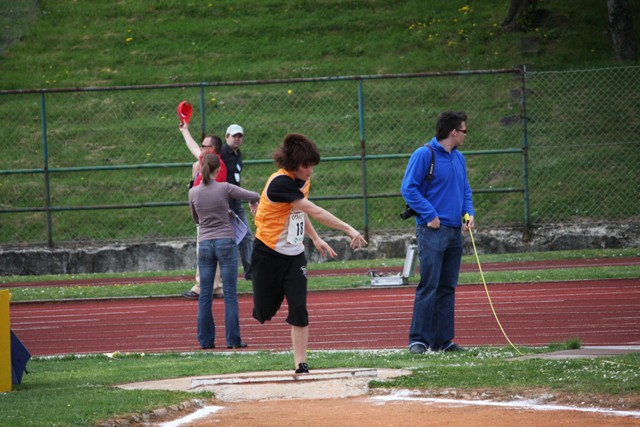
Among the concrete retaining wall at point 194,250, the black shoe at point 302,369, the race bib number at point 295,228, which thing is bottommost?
the black shoe at point 302,369

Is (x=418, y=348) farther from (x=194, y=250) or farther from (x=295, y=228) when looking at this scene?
(x=194, y=250)

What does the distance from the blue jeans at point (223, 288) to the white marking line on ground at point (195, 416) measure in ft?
12.5

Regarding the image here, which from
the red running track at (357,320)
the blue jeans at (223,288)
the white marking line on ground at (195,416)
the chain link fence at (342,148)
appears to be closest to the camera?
the white marking line on ground at (195,416)

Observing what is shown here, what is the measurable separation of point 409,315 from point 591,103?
12.6m

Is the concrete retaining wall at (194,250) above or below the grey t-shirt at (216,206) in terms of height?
below

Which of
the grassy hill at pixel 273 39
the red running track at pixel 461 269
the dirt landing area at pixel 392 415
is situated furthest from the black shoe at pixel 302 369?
the grassy hill at pixel 273 39

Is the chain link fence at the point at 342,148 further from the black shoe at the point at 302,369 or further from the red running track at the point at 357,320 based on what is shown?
the black shoe at the point at 302,369

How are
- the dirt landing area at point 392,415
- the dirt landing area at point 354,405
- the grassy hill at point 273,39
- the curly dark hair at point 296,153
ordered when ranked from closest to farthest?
the dirt landing area at point 392,415 < the dirt landing area at point 354,405 < the curly dark hair at point 296,153 < the grassy hill at point 273,39

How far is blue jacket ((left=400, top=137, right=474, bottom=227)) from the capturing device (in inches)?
427

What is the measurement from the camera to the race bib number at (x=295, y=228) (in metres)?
9.20

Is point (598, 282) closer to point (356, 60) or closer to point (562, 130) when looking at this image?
point (562, 130)

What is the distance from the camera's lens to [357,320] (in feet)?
46.3

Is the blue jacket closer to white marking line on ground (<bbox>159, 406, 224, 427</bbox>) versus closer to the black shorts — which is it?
the black shorts

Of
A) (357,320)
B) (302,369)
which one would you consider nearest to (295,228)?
(302,369)
